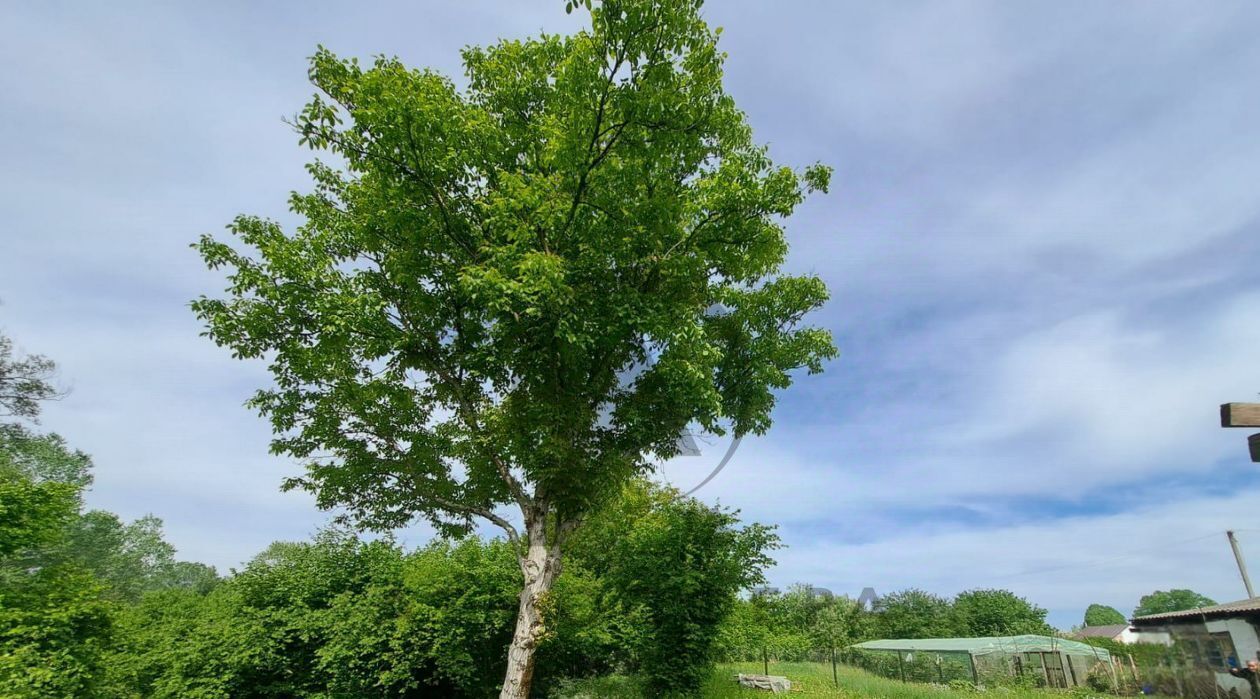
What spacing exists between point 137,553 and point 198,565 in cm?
2117

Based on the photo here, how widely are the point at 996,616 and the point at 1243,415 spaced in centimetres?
7632

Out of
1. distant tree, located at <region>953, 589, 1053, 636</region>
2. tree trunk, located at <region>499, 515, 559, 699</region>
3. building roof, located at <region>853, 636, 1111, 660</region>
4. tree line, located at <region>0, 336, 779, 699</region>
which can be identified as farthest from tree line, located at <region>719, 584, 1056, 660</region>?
Result: tree trunk, located at <region>499, 515, 559, 699</region>

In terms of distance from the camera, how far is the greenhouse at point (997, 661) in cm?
1617

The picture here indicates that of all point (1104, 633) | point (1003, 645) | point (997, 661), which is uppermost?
point (1104, 633)

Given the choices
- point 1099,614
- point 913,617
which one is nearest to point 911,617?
point 913,617

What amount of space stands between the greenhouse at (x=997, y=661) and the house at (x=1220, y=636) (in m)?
3.92

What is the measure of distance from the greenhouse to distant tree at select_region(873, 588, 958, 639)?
713 inches

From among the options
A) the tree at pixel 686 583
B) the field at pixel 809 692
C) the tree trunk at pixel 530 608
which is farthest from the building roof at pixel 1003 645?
the tree trunk at pixel 530 608

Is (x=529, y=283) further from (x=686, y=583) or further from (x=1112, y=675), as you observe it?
(x=1112, y=675)

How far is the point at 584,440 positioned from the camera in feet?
34.1

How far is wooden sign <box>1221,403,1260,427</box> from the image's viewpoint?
17.2ft

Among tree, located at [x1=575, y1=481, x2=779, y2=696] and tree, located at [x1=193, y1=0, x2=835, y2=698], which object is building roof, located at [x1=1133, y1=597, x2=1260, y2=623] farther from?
tree, located at [x1=575, y1=481, x2=779, y2=696]

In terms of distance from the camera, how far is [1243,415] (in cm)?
528

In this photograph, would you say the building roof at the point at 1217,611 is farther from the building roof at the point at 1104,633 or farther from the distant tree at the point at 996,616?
the distant tree at the point at 996,616
